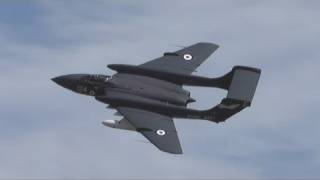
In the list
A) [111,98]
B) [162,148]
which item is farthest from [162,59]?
[162,148]

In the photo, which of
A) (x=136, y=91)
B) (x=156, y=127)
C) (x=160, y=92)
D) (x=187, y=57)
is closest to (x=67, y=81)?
(x=136, y=91)

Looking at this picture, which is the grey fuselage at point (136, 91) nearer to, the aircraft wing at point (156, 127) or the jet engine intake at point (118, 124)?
the aircraft wing at point (156, 127)

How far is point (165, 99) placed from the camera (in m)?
121

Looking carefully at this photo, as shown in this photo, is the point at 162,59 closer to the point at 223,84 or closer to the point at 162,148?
the point at 223,84

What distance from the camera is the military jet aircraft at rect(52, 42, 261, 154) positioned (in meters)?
115

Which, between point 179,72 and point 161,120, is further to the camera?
point 179,72

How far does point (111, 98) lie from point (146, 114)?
482 cm

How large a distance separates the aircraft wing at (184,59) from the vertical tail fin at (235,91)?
18.1 feet

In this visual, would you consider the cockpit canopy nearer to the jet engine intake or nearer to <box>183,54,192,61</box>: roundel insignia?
the jet engine intake

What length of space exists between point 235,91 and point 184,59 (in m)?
13.3

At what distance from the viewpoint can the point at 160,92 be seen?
399 ft

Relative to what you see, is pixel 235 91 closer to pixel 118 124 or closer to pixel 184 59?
pixel 184 59

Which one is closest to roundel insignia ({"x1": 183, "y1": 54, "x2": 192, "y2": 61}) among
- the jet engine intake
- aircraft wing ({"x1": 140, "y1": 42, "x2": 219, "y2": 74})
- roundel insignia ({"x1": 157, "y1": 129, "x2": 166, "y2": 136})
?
aircraft wing ({"x1": 140, "y1": 42, "x2": 219, "y2": 74})

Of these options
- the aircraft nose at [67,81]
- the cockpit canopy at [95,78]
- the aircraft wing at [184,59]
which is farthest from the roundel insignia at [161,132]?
the aircraft nose at [67,81]
